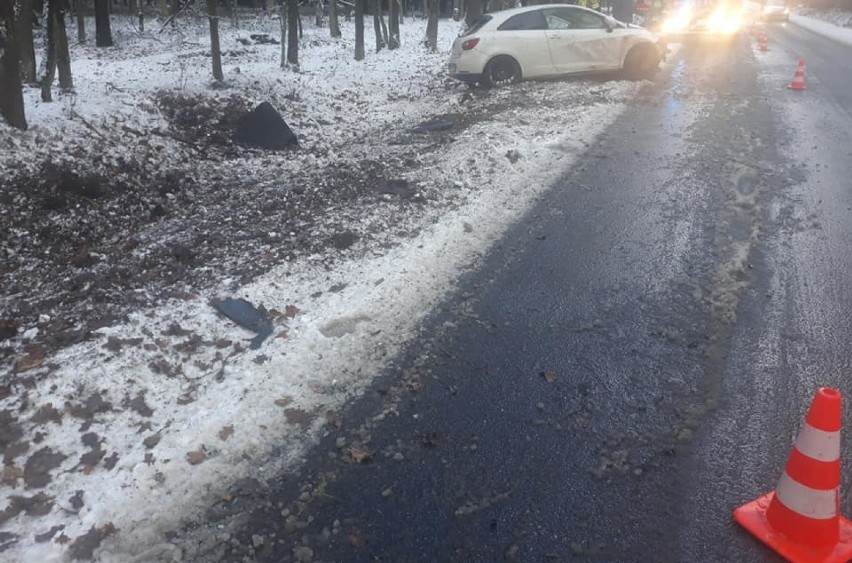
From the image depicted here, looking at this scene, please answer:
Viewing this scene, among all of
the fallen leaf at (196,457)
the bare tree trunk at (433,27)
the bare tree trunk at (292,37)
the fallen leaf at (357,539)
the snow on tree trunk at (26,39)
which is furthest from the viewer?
the bare tree trunk at (433,27)

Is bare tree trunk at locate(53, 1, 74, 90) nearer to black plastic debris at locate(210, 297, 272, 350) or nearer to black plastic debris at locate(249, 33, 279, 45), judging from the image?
black plastic debris at locate(210, 297, 272, 350)

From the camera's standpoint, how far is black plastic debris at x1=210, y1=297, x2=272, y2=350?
4.21m

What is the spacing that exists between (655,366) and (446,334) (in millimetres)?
1321

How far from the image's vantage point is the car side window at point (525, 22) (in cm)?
1302

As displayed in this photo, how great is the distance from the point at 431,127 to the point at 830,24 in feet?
140

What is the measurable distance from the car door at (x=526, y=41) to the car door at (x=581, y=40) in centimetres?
14

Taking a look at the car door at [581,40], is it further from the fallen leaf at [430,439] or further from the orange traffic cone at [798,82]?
the fallen leaf at [430,439]

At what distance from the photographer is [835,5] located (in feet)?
167

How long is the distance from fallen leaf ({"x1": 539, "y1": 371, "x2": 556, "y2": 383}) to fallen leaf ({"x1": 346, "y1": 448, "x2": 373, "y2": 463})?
118 centimetres

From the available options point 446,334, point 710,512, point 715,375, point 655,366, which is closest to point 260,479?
point 446,334

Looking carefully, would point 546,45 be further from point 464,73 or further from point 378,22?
point 378,22

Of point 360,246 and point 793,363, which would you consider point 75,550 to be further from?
point 793,363

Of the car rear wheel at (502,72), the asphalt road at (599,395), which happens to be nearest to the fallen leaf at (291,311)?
the asphalt road at (599,395)

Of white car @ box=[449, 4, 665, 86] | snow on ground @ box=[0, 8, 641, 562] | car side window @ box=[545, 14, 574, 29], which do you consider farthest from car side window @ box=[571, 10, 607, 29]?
snow on ground @ box=[0, 8, 641, 562]
